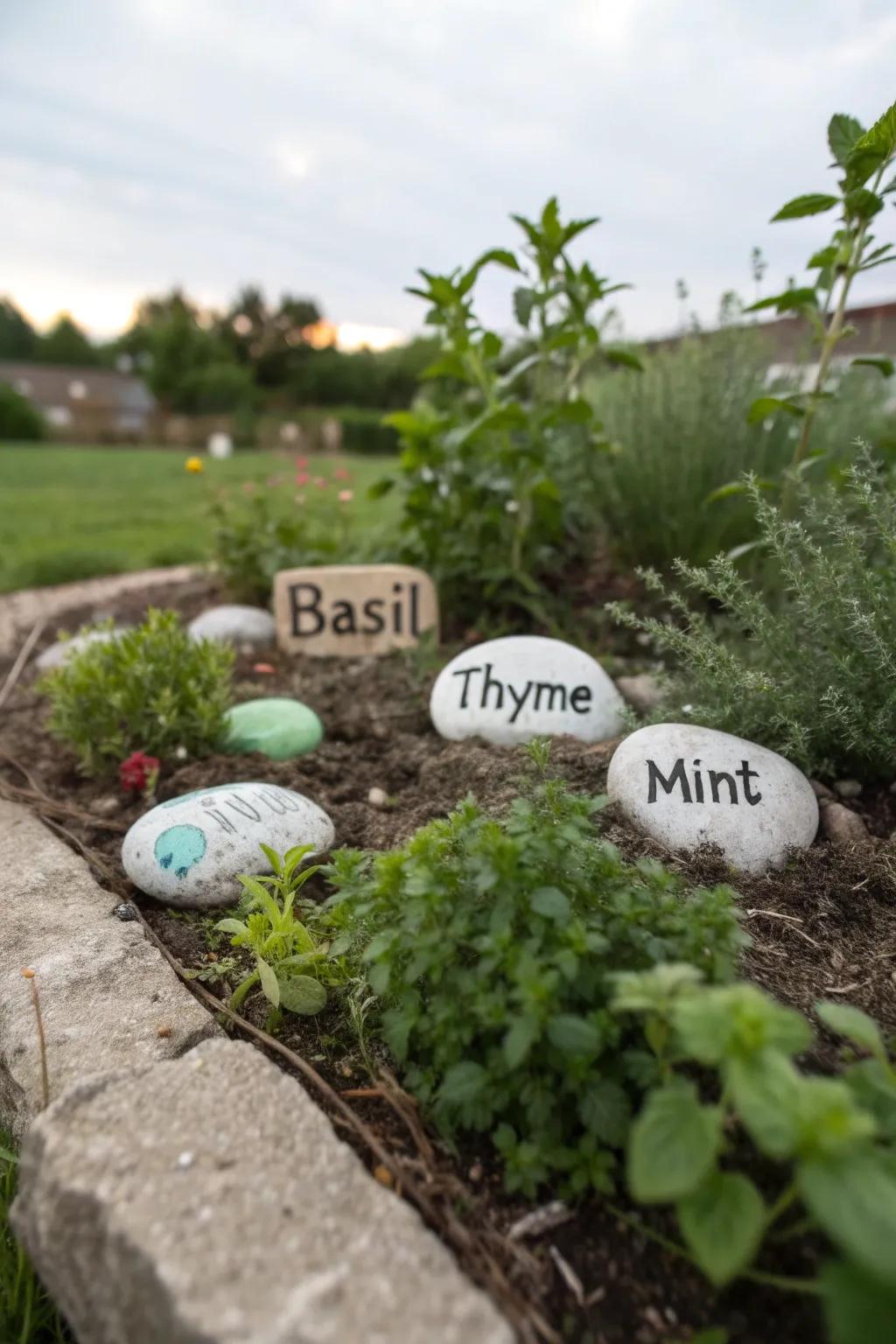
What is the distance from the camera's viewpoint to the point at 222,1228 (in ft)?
3.36

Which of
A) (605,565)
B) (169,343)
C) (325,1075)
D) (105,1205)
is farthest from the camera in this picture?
(169,343)

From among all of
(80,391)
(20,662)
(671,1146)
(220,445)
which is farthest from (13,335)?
(671,1146)

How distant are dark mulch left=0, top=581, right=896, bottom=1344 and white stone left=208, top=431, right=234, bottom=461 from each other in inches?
636

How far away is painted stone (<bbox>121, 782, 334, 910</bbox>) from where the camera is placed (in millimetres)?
1857

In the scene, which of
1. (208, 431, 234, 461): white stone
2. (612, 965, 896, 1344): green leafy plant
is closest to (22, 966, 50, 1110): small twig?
(612, 965, 896, 1344): green leafy plant

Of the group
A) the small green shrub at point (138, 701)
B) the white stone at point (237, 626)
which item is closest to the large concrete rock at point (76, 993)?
the small green shrub at point (138, 701)

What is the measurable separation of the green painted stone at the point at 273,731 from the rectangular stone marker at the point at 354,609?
29.2 inches

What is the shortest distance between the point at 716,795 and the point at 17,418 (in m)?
25.1

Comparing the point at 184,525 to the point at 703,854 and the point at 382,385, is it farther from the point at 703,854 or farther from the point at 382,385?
the point at 382,385

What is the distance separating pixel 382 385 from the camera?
3597cm

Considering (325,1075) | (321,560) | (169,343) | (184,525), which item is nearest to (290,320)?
(169,343)

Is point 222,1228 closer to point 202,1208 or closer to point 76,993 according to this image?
point 202,1208

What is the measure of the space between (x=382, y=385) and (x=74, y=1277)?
1457 inches

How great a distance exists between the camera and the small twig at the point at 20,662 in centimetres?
336
